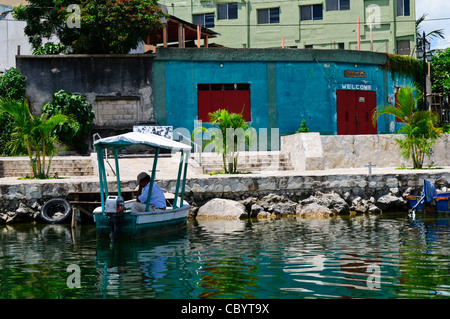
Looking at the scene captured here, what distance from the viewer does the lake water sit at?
7598mm

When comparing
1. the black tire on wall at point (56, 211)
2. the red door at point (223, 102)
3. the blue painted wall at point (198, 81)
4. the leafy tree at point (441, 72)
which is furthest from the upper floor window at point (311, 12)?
the black tire on wall at point (56, 211)

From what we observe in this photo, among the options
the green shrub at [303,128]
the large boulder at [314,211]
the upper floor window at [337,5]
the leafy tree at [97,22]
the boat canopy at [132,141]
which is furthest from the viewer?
the upper floor window at [337,5]

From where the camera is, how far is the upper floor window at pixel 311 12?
39.0m

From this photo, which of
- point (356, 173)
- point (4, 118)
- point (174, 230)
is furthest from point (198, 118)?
point (174, 230)

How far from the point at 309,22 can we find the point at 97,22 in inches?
708

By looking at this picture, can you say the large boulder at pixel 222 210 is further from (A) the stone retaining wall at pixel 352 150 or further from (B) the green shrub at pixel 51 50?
(B) the green shrub at pixel 51 50

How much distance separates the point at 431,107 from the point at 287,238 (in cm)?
2654

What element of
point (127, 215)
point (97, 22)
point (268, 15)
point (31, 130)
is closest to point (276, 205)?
point (127, 215)

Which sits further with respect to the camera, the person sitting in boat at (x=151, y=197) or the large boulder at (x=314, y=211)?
the large boulder at (x=314, y=211)

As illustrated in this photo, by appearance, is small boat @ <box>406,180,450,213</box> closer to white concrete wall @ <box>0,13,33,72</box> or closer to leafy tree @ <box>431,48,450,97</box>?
leafy tree @ <box>431,48,450,97</box>

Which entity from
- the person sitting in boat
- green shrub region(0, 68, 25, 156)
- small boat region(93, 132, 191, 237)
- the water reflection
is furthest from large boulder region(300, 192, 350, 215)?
green shrub region(0, 68, 25, 156)

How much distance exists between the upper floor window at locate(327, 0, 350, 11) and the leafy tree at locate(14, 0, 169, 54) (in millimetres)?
15501

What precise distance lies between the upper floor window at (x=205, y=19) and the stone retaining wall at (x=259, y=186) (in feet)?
84.2
